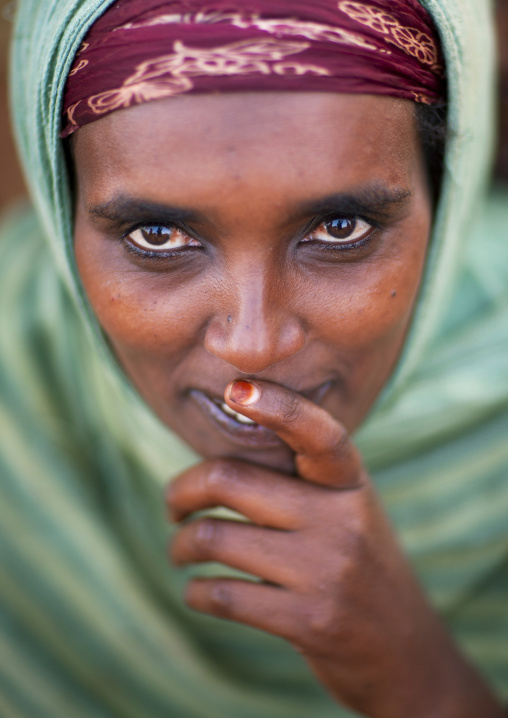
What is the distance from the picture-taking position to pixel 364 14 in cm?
77

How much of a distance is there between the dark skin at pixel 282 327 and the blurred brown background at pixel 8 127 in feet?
3.62

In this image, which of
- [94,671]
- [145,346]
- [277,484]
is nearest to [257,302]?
[145,346]

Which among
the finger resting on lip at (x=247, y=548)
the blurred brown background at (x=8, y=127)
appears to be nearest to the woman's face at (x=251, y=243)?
the finger resting on lip at (x=247, y=548)

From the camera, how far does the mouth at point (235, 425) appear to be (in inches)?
38.1

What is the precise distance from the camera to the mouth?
97 cm

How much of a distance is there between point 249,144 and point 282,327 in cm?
22

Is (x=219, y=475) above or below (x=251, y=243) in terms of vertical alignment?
below

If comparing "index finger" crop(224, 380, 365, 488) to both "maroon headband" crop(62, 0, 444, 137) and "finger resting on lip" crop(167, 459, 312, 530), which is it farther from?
"maroon headband" crop(62, 0, 444, 137)

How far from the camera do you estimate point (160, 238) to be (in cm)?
86

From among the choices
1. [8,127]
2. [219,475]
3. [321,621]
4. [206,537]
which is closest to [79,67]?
[219,475]

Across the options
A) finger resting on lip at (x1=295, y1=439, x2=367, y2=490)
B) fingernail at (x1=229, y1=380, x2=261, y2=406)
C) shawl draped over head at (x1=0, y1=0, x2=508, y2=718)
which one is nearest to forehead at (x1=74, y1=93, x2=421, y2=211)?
fingernail at (x1=229, y1=380, x2=261, y2=406)

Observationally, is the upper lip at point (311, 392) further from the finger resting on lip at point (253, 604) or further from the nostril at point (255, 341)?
the finger resting on lip at point (253, 604)

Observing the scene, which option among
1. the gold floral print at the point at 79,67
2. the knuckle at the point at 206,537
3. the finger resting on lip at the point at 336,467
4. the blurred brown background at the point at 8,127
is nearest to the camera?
the gold floral print at the point at 79,67

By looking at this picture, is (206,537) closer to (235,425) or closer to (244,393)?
(235,425)
